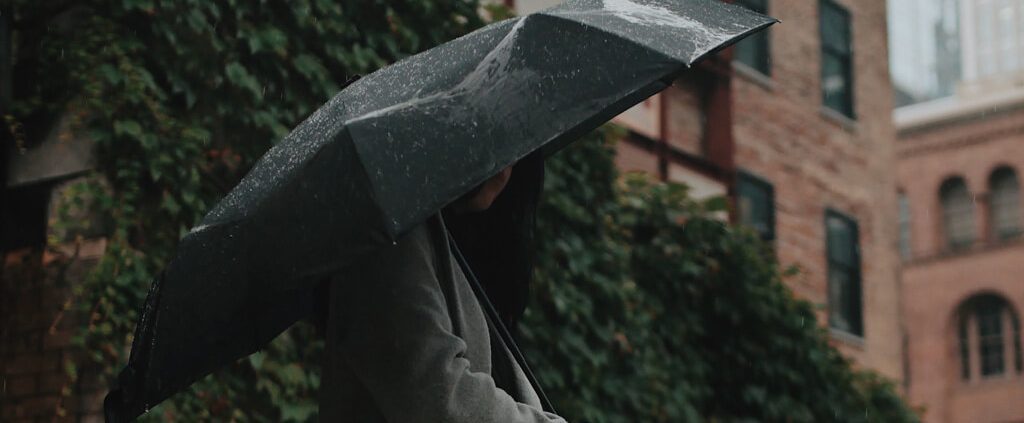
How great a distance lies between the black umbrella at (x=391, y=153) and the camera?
9.62 feet

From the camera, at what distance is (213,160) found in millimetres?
7309

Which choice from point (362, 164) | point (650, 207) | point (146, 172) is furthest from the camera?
point (650, 207)

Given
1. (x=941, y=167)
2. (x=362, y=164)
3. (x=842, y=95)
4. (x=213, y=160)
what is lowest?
(x=941, y=167)

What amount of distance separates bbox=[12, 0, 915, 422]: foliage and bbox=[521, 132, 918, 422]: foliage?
0.05ft

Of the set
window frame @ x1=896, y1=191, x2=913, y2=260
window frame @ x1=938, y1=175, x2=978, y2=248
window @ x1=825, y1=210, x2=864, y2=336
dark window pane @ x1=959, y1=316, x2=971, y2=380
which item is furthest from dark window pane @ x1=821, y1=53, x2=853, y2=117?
window frame @ x1=896, y1=191, x2=913, y2=260

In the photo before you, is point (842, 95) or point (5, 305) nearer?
point (5, 305)

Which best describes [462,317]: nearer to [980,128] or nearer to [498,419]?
[498,419]

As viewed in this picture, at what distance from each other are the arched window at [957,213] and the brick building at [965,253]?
0.10 feet

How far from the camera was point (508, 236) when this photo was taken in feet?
11.7

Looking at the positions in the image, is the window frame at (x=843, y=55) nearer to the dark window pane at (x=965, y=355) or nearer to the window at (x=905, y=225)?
the dark window pane at (x=965, y=355)

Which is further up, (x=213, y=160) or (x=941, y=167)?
(x=213, y=160)

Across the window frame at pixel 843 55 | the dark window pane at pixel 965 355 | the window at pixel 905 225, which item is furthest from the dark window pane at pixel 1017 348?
the window frame at pixel 843 55

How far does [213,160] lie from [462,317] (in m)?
4.36

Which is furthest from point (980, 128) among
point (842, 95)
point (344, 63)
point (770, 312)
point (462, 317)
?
point (462, 317)
